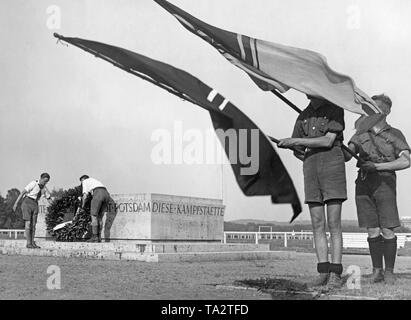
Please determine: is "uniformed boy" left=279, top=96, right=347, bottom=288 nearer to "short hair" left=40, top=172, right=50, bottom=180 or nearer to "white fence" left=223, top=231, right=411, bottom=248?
"short hair" left=40, top=172, right=50, bottom=180

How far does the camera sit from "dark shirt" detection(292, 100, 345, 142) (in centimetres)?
538

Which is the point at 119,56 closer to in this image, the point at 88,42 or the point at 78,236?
the point at 88,42

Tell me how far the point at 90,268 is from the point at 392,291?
4.31 metres

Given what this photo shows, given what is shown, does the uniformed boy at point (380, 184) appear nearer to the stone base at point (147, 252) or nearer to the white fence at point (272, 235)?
the stone base at point (147, 252)

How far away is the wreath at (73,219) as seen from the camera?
13.4m

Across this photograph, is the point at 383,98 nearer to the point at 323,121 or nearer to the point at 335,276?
the point at 323,121

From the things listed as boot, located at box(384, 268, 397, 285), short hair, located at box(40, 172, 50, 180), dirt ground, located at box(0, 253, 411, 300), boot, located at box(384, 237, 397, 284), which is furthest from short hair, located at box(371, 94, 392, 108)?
short hair, located at box(40, 172, 50, 180)

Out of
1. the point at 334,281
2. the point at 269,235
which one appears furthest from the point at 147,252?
the point at 269,235

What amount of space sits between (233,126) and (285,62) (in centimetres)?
72

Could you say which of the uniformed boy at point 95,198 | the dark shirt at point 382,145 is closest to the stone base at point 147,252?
the uniformed boy at point 95,198

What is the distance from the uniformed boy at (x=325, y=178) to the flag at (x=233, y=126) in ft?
0.68

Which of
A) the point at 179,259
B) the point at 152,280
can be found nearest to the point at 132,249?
the point at 179,259

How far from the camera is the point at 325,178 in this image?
5379 millimetres
